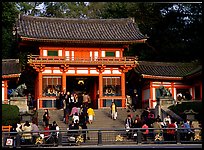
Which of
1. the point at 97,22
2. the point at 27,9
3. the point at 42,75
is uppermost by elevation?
the point at 27,9

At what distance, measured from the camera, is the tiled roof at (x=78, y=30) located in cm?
3173

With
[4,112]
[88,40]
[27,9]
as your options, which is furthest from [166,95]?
[27,9]

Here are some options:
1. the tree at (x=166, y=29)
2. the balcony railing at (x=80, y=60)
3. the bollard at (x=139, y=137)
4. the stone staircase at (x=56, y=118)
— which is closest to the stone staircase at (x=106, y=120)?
the stone staircase at (x=56, y=118)

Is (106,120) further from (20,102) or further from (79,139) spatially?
(79,139)

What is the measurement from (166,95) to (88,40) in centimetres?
787

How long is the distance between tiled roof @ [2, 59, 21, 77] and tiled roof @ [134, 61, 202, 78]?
9.63 metres

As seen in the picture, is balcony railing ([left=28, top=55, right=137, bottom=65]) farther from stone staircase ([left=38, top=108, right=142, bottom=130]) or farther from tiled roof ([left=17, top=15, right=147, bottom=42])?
stone staircase ([left=38, top=108, right=142, bottom=130])

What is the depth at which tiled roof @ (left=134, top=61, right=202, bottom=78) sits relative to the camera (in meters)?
31.7

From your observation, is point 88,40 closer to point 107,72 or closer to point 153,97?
point 107,72

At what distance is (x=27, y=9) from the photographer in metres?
47.2

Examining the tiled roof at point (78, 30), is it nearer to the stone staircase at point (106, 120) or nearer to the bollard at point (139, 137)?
the stone staircase at point (106, 120)

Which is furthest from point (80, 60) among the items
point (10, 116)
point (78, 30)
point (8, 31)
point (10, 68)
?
point (8, 31)

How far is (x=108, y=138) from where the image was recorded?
1653 centimetres

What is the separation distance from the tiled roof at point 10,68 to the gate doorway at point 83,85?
4.41 metres
